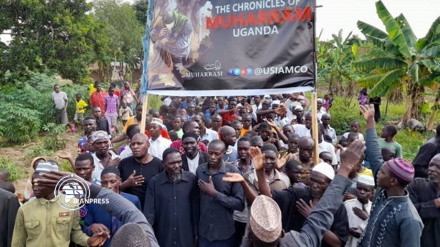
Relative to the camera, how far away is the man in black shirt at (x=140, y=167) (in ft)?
13.7

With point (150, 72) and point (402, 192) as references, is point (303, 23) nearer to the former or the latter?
point (150, 72)

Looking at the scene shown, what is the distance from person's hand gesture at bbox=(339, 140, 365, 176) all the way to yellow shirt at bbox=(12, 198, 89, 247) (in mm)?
2188

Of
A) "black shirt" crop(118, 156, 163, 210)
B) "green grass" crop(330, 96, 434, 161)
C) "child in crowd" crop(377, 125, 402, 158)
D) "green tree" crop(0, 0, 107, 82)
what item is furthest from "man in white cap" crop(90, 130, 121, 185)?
"green tree" crop(0, 0, 107, 82)

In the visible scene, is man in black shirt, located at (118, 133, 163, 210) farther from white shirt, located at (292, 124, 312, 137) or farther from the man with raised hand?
white shirt, located at (292, 124, 312, 137)

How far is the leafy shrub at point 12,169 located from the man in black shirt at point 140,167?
5816mm

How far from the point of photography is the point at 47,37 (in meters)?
15.5

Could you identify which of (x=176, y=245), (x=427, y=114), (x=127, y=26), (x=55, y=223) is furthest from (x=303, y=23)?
(x=127, y=26)

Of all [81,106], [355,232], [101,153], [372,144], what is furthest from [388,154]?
[81,106]

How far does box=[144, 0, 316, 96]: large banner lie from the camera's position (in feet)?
16.1

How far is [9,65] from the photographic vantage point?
1511cm

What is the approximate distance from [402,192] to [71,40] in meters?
15.6

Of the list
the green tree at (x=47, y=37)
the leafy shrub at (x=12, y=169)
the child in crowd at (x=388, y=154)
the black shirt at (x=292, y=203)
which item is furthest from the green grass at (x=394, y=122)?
the green tree at (x=47, y=37)

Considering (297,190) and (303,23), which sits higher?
(303,23)

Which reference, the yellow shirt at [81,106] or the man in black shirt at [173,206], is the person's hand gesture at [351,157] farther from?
the yellow shirt at [81,106]
